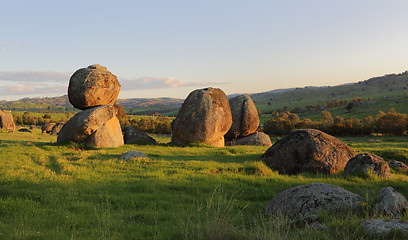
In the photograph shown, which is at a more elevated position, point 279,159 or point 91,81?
point 91,81

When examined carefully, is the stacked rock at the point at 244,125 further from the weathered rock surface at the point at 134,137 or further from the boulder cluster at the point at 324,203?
the boulder cluster at the point at 324,203

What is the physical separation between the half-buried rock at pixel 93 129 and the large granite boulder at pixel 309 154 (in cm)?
1459

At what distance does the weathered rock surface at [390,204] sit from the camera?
6.34 m

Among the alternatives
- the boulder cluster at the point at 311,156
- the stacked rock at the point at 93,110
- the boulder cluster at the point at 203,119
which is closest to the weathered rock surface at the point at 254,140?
the boulder cluster at the point at 203,119

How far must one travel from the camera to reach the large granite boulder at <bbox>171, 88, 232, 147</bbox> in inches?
932

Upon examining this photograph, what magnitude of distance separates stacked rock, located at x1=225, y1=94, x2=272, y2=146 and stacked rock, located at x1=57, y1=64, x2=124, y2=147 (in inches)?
502

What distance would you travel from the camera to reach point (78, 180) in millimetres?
10398

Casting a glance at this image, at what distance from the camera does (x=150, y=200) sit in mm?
8422

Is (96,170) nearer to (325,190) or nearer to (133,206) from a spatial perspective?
(133,206)

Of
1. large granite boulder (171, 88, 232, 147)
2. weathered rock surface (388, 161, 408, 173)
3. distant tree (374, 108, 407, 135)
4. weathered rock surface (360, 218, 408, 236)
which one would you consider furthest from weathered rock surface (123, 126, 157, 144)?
distant tree (374, 108, 407, 135)

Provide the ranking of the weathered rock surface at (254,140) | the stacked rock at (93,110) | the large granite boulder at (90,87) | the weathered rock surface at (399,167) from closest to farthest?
the weathered rock surface at (399,167) < the stacked rock at (93,110) < the large granite boulder at (90,87) < the weathered rock surface at (254,140)

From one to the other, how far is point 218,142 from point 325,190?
18098mm

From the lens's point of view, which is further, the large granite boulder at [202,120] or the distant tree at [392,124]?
the distant tree at [392,124]

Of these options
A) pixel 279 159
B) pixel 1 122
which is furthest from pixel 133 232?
pixel 1 122
